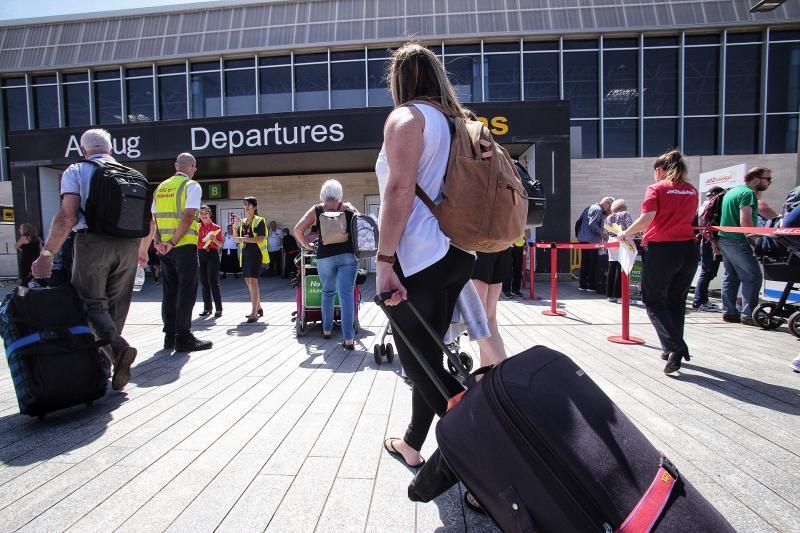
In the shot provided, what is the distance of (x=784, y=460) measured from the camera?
2.21 meters

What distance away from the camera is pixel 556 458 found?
3.47 feet

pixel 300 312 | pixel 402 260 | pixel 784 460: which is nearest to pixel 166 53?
pixel 300 312

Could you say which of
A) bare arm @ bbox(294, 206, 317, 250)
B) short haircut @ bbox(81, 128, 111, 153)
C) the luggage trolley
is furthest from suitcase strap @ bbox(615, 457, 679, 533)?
the luggage trolley

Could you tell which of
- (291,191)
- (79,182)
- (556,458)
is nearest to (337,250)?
(79,182)

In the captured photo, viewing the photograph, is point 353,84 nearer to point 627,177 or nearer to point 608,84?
point 608,84

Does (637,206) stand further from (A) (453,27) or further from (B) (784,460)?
(B) (784,460)

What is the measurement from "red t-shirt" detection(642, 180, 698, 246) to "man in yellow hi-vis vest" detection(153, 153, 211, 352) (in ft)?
14.8

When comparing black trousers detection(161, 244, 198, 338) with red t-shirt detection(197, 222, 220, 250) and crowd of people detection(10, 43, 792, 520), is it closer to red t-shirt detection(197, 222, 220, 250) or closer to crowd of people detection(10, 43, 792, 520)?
crowd of people detection(10, 43, 792, 520)

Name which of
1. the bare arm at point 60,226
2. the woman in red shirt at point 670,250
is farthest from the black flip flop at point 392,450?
the bare arm at point 60,226

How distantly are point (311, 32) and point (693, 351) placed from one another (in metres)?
17.2

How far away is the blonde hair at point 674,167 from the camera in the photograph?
3.70 meters

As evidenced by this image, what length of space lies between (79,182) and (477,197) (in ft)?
10.8

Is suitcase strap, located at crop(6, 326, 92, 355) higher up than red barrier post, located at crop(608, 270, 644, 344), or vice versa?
suitcase strap, located at crop(6, 326, 92, 355)

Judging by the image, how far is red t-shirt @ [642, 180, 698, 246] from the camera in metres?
3.61
